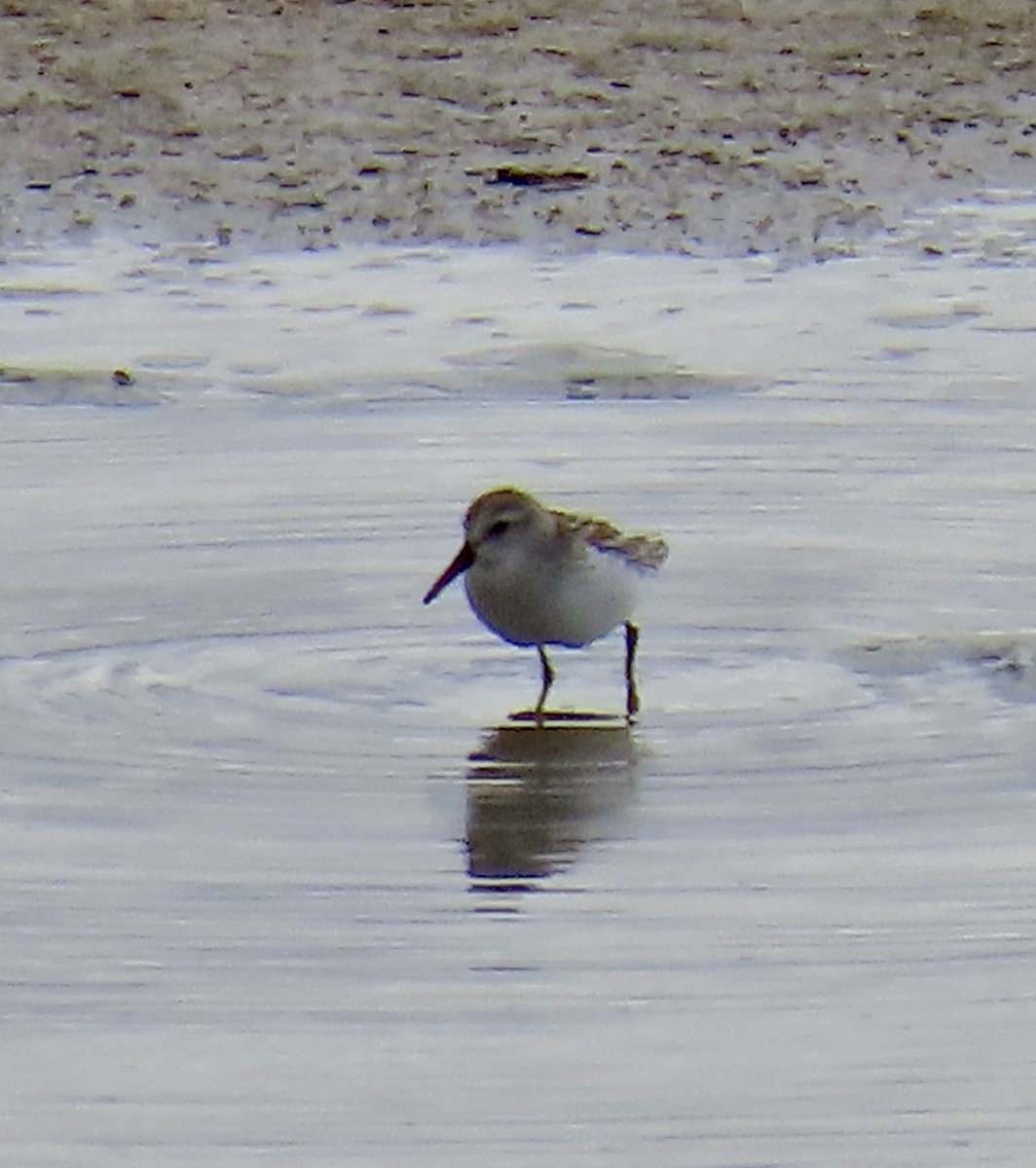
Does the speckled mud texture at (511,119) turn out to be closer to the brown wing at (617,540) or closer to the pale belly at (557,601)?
the brown wing at (617,540)

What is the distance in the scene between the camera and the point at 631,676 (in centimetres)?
695

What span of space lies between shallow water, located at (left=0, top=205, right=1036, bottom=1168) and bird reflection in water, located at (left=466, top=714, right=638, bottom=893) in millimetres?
13

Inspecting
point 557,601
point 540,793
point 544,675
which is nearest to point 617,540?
point 557,601

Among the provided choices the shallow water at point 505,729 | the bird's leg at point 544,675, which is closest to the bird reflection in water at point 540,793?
the shallow water at point 505,729

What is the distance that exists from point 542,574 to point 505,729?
1.72 feet

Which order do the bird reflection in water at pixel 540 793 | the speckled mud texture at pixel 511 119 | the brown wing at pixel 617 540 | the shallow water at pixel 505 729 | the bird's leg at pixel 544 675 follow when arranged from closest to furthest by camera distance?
the shallow water at pixel 505 729 → the bird reflection in water at pixel 540 793 → the bird's leg at pixel 544 675 → the brown wing at pixel 617 540 → the speckled mud texture at pixel 511 119

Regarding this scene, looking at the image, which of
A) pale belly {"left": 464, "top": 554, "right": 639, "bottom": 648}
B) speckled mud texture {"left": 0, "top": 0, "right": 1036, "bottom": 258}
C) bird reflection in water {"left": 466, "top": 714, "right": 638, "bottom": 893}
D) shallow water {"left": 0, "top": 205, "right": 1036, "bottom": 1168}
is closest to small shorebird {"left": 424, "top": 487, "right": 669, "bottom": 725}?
pale belly {"left": 464, "top": 554, "right": 639, "bottom": 648}

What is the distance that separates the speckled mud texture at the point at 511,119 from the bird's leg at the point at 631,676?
3.71m

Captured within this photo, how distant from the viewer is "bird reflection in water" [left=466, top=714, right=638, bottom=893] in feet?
18.9

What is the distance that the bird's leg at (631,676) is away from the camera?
22.0ft

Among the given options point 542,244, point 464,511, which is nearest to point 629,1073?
point 464,511

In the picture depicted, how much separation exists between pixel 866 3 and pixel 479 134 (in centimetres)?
260

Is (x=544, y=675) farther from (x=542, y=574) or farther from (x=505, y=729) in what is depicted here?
(x=505, y=729)

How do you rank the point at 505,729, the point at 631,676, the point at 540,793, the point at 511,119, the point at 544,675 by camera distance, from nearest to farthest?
the point at 540,793 → the point at 505,729 → the point at 631,676 → the point at 544,675 → the point at 511,119
